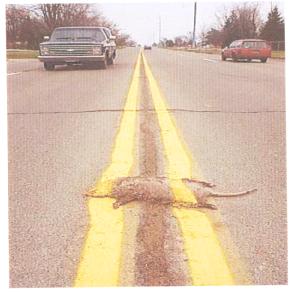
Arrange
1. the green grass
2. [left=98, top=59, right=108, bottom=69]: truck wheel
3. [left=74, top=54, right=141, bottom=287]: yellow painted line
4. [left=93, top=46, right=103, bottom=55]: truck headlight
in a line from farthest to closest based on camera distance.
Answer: [left=98, top=59, right=108, bottom=69]: truck wheel, [left=93, top=46, right=103, bottom=55]: truck headlight, the green grass, [left=74, top=54, right=141, bottom=287]: yellow painted line

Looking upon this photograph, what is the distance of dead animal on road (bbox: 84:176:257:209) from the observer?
107 cm

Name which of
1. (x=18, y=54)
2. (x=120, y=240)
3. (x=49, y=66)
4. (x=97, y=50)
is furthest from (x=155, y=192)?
(x=49, y=66)

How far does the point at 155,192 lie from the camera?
3.64ft

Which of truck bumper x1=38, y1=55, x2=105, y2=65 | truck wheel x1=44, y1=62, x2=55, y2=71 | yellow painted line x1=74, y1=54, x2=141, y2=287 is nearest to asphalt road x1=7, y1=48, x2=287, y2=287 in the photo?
yellow painted line x1=74, y1=54, x2=141, y2=287

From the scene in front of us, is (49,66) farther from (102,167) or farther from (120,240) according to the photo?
(120,240)

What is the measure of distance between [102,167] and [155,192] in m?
0.27

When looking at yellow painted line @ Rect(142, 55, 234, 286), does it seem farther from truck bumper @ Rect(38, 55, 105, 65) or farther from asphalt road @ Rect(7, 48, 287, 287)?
truck bumper @ Rect(38, 55, 105, 65)

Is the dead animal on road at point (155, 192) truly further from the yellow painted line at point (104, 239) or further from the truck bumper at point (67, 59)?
the truck bumper at point (67, 59)

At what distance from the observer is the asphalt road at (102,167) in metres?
0.89

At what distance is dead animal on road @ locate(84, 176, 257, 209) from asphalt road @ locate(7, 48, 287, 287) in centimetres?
3

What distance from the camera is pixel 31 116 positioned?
6.73ft

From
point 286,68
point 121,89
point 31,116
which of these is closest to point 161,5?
point 286,68

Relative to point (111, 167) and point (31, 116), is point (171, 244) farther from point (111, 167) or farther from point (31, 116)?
point (31, 116)

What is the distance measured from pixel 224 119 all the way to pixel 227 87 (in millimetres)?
1174
